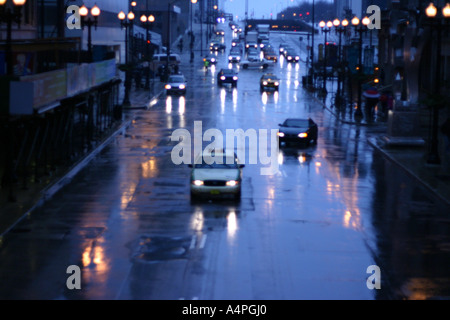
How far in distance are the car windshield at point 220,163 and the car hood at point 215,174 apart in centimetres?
40

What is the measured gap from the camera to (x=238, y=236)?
21.5 meters

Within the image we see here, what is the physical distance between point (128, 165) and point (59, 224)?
35.9 ft

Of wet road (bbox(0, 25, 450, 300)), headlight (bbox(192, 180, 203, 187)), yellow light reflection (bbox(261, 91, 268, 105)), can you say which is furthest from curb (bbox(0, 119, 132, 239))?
yellow light reflection (bbox(261, 91, 268, 105))

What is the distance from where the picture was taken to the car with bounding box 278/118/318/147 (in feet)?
131

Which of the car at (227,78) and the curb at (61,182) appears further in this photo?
the car at (227,78)

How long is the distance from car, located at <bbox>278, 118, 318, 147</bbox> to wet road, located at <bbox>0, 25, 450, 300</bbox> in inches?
87.7

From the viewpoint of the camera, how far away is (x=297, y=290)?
1645 cm

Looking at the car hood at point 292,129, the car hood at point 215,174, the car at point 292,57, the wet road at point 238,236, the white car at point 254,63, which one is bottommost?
the wet road at point 238,236

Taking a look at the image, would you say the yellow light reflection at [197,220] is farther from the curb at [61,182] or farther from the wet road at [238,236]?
the curb at [61,182]

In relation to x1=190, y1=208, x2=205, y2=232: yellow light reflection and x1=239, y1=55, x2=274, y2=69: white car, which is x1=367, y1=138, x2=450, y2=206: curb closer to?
x1=190, y1=208, x2=205, y2=232: yellow light reflection

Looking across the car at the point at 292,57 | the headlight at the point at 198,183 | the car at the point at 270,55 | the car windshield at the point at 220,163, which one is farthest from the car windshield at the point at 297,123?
the car at the point at 270,55

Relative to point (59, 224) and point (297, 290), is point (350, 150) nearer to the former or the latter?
point (59, 224)

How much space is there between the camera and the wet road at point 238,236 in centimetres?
1683
